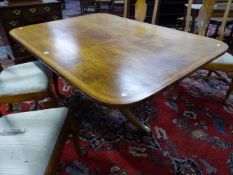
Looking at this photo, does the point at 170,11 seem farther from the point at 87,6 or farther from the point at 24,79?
the point at 24,79

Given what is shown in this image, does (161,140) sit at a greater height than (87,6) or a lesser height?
lesser

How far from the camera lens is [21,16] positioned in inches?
96.4

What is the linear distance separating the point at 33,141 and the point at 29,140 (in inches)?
0.8

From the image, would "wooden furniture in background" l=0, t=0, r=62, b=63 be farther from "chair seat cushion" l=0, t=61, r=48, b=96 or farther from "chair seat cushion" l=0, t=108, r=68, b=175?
"chair seat cushion" l=0, t=108, r=68, b=175

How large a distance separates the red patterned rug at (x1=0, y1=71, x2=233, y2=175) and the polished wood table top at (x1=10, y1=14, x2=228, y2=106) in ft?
1.02

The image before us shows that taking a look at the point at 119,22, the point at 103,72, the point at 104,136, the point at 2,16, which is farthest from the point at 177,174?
the point at 2,16

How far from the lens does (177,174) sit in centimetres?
129

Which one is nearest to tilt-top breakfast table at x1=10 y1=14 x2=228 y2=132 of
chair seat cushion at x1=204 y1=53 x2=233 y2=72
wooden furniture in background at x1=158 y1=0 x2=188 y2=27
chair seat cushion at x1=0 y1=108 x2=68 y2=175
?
chair seat cushion at x1=0 y1=108 x2=68 y2=175

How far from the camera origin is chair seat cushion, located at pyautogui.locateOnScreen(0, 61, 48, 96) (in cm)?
132

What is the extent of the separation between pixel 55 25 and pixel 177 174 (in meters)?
1.39

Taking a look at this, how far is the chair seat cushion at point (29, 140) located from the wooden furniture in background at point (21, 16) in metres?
1.77

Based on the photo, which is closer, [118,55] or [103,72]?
[103,72]

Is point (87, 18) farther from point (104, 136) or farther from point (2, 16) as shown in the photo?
point (2, 16)

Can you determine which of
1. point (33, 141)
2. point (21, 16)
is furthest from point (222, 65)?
point (21, 16)
